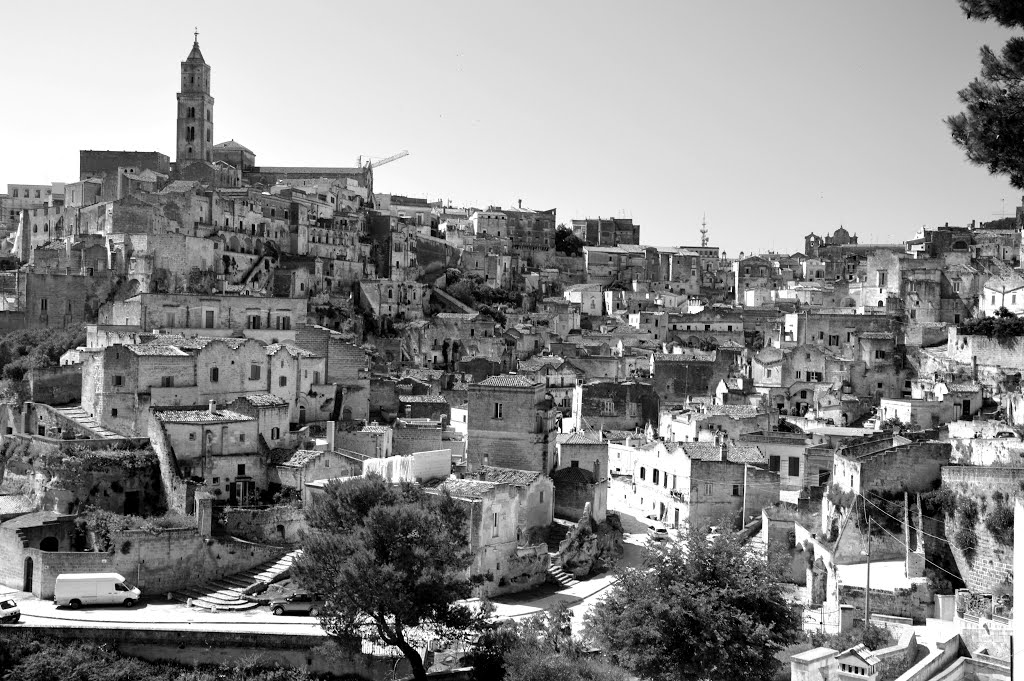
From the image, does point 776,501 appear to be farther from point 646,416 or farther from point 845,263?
point 845,263

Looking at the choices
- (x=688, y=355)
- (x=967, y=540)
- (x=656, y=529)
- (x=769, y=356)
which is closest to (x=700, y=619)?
(x=967, y=540)

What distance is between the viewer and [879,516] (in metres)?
27.0

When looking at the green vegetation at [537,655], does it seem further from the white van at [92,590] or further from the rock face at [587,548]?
the white van at [92,590]

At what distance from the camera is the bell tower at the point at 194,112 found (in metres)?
71.4

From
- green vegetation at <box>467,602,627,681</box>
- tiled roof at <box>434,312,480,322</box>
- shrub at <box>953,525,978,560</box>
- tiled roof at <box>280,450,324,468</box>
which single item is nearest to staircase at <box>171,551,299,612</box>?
tiled roof at <box>280,450,324,468</box>

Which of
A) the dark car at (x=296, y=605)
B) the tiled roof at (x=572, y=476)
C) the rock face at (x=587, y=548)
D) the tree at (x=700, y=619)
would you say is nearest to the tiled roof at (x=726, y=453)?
the tiled roof at (x=572, y=476)

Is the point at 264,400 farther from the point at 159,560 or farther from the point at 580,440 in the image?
the point at 580,440

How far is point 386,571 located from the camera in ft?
72.7

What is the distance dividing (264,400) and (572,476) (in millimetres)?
10083

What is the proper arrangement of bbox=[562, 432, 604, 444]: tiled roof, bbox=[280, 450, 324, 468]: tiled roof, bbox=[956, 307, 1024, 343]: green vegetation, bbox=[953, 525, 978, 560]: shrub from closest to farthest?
bbox=[953, 525, 978, 560]: shrub → bbox=[280, 450, 324, 468]: tiled roof → bbox=[562, 432, 604, 444]: tiled roof → bbox=[956, 307, 1024, 343]: green vegetation

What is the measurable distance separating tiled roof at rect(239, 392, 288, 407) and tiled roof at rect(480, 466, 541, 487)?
700cm

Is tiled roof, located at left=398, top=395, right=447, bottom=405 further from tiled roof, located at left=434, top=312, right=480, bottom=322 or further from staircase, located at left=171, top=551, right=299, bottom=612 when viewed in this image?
tiled roof, located at left=434, top=312, right=480, bottom=322

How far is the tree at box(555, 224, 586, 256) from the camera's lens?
3432 inches

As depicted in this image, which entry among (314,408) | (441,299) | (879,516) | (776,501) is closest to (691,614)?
(879,516)
